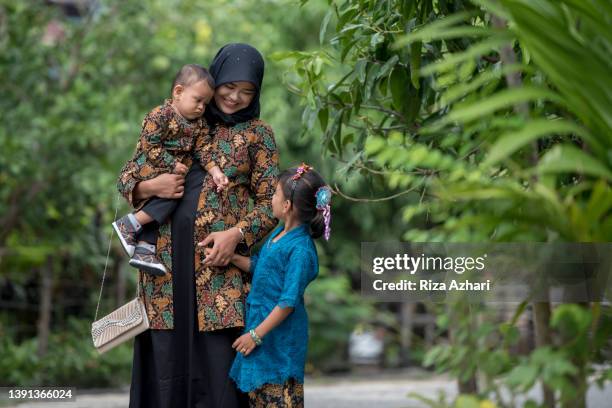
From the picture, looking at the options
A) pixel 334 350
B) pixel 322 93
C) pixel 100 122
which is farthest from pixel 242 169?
pixel 334 350

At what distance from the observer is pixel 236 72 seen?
143 inches

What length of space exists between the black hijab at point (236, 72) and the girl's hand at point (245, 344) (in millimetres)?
776

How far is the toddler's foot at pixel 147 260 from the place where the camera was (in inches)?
143

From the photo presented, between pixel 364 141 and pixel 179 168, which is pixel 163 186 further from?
pixel 364 141

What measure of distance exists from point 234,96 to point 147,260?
66 cm

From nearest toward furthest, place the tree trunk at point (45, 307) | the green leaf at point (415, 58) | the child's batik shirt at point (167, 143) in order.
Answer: the green leaf at point (415, 58) < the child's batik shirt at point (167, 143) < the tree trunk at point (45, 307)

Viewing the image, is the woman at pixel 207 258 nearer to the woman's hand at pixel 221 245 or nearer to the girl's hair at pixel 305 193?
the woman's hand at pixel 221 245

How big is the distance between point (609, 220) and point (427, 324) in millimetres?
9911

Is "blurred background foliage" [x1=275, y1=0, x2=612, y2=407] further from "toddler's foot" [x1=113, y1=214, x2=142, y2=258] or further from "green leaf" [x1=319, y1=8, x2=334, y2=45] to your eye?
"toddler's foot" [x1=113, y1=214, x2=142, y2=258]

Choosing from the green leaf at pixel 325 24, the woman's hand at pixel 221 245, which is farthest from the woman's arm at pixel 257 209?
the green leaf at pixel 325 24

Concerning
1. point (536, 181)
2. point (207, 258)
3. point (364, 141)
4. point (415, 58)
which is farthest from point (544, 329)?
point (364, 141)

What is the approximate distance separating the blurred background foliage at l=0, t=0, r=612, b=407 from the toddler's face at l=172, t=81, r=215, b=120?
0.37 m

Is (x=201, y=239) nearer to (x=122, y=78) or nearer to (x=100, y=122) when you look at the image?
(x=100, y=122)

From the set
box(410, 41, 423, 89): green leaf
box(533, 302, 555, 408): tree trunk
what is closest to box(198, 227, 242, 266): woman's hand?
box(410, 41, 423, 89): green leaf
